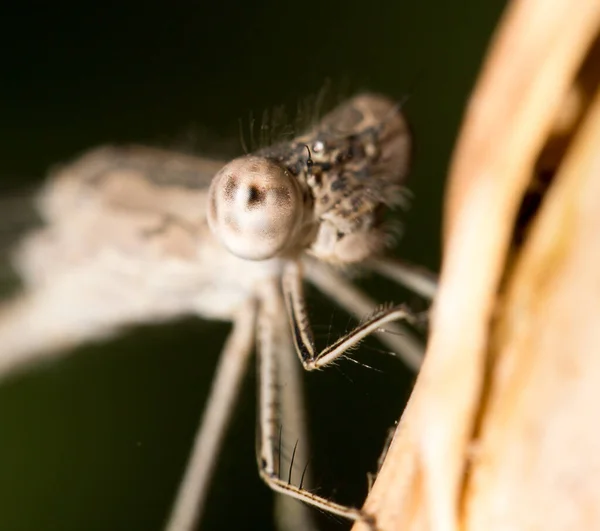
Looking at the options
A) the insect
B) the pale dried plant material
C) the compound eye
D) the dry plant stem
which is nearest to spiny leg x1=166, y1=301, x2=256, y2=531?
the insect

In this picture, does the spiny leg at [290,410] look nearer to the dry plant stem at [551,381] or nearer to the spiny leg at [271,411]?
the spiny leg at [271,411]

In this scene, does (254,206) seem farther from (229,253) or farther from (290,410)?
(290,410)

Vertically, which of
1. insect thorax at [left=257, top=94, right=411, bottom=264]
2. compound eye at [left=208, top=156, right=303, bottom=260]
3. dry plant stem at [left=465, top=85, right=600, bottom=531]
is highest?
insect thorax at [left=257, top=94, right=411, bottom=264]

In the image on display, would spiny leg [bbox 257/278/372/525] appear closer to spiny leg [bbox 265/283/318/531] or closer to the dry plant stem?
spiny leg [bbox 265/283/318/531]

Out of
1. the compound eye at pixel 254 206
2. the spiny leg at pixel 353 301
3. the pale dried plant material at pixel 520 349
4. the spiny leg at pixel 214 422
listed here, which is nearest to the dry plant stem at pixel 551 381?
the pale dried plant material at pixel 520 349

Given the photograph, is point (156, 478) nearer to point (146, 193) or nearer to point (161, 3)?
point (146, 193)

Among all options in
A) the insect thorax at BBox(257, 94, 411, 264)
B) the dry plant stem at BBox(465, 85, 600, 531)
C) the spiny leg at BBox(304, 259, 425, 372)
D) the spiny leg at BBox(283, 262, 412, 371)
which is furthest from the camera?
the spiny leg at BBox(304, 259, 425, 372)
